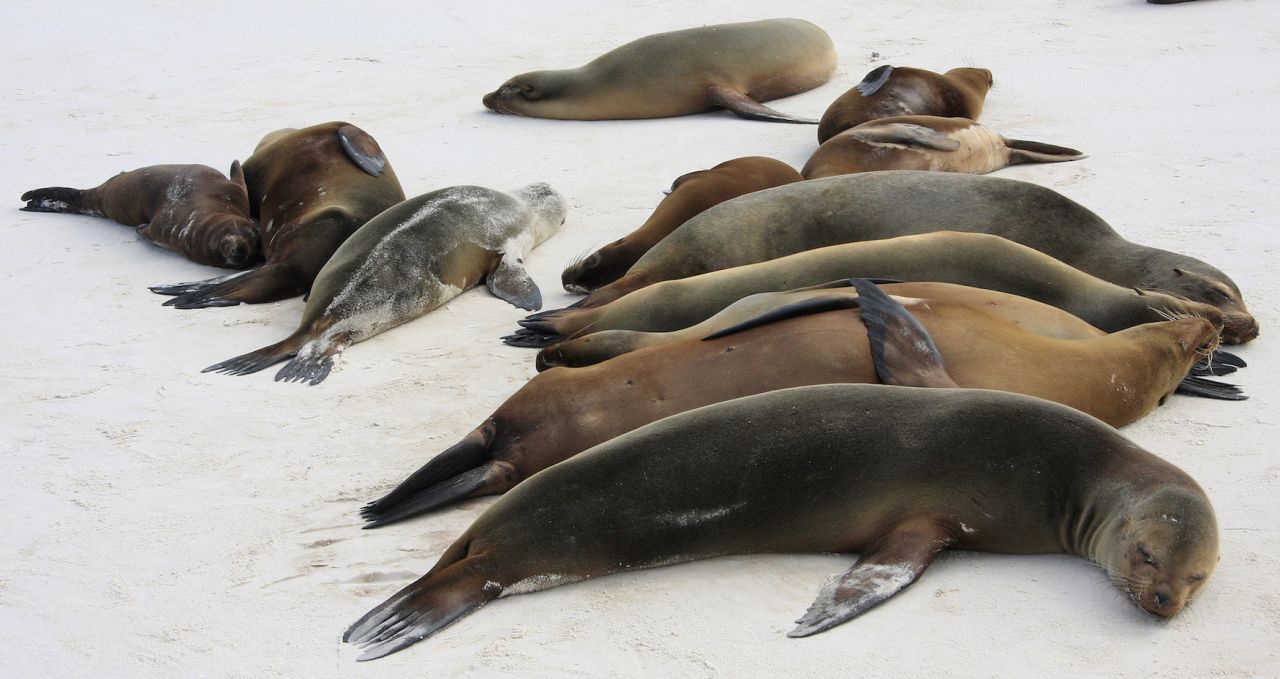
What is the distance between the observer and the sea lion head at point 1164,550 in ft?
8.63

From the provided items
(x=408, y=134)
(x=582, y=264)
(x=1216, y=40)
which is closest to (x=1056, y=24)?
(x=1216, y=40)

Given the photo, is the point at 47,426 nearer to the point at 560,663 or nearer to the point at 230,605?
Result: the point at 230,605

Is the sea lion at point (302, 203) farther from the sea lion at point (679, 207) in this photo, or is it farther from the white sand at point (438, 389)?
the sea lion at point (679, 207)

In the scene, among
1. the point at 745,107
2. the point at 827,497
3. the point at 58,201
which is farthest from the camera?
the point at 745,107

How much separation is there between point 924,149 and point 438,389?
2.80 metres

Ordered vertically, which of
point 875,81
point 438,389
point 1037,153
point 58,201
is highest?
point 875,81

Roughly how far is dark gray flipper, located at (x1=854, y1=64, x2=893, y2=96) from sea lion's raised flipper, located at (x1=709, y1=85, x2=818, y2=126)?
51 centimetres

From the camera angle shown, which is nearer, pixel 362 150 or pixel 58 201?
pixel 362 150

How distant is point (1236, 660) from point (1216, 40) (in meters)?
6.40

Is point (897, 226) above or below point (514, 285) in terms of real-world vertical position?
above

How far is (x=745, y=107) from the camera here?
7.28 m

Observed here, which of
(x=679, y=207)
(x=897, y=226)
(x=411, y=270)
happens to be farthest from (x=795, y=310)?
(x=411, y=270)

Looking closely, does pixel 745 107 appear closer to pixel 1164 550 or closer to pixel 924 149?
pixel 924 149

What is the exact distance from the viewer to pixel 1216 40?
25.7 ft
